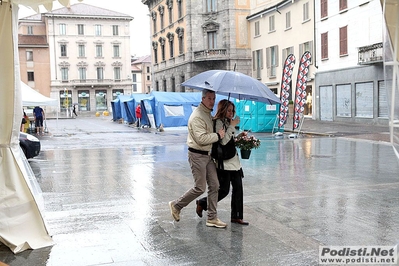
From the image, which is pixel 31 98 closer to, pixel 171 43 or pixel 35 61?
pixel 171 43

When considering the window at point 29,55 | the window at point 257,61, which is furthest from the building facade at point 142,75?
the window at point 257,61

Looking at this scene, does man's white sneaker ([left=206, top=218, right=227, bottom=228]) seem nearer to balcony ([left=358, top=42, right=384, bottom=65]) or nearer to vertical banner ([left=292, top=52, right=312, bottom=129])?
vertical banner ([left=292, top=52, right=312, bottom=129])

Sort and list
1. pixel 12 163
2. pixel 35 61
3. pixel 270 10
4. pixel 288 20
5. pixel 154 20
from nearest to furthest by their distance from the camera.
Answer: pixel 12 163 < pixel 288 20 < pixel 270 10 < pixel 154 20 < pixel 35 61

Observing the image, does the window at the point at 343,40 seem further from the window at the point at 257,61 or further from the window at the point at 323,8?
the window at the point at 257,61

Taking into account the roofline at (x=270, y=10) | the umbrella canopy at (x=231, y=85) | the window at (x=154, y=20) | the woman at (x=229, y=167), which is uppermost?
the window at (x=154, y=20)

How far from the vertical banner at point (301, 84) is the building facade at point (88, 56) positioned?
57955 mm

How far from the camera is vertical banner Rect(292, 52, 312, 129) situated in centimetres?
2103

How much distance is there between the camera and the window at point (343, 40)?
2920cm

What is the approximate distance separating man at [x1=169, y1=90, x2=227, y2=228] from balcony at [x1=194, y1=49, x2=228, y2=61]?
40410mm

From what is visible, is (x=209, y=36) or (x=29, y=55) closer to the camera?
(x=209, y=36)

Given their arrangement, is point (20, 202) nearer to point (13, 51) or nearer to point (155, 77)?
point (13, 51)

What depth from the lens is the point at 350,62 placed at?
28.9 metres

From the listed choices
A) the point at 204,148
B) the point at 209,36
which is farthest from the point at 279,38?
the point at 204,148

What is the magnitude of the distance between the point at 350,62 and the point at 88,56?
185ft
